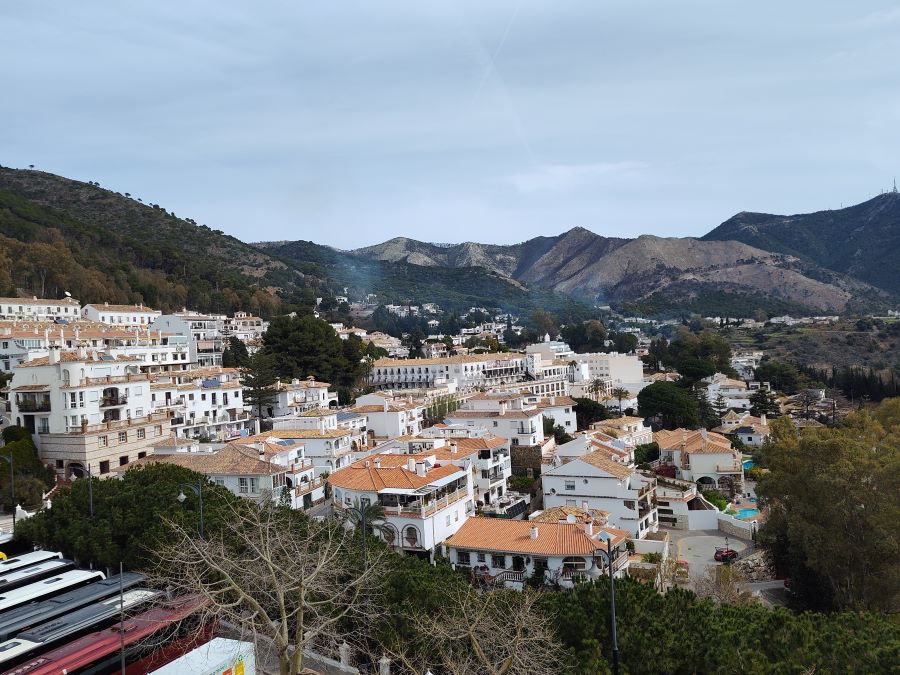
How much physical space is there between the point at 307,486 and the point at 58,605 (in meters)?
15.6

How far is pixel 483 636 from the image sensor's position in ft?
49.9

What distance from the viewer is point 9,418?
3500 centimetres

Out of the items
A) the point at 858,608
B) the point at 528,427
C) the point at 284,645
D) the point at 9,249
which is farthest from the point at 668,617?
the point at 9,249

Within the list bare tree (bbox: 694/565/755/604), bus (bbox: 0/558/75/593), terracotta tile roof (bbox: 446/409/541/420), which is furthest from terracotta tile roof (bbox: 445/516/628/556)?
terracotta tile roof (bbox: 446/409/541/420)

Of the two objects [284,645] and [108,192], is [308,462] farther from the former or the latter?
[108,192]

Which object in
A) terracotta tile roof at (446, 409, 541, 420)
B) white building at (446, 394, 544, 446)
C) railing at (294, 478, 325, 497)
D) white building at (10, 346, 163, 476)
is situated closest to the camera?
railing at (294, 478, 325, 497)

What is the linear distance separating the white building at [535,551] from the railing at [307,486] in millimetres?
9189

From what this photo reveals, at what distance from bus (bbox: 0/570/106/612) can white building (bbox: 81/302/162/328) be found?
156 feet

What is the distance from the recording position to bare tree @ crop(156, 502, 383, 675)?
14.2 meters

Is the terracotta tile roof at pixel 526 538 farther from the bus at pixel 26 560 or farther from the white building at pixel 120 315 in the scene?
the white building at pixel 120 315

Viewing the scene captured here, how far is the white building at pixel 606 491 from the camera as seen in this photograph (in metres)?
30.8

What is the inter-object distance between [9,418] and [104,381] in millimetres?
5208

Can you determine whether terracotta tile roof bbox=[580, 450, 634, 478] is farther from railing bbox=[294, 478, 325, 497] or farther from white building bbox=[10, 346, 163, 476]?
white building bbox=[10, 346, 163, 476]

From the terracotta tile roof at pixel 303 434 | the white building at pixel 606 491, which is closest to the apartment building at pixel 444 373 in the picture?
the terracotta tile roof at pixel 303 434
